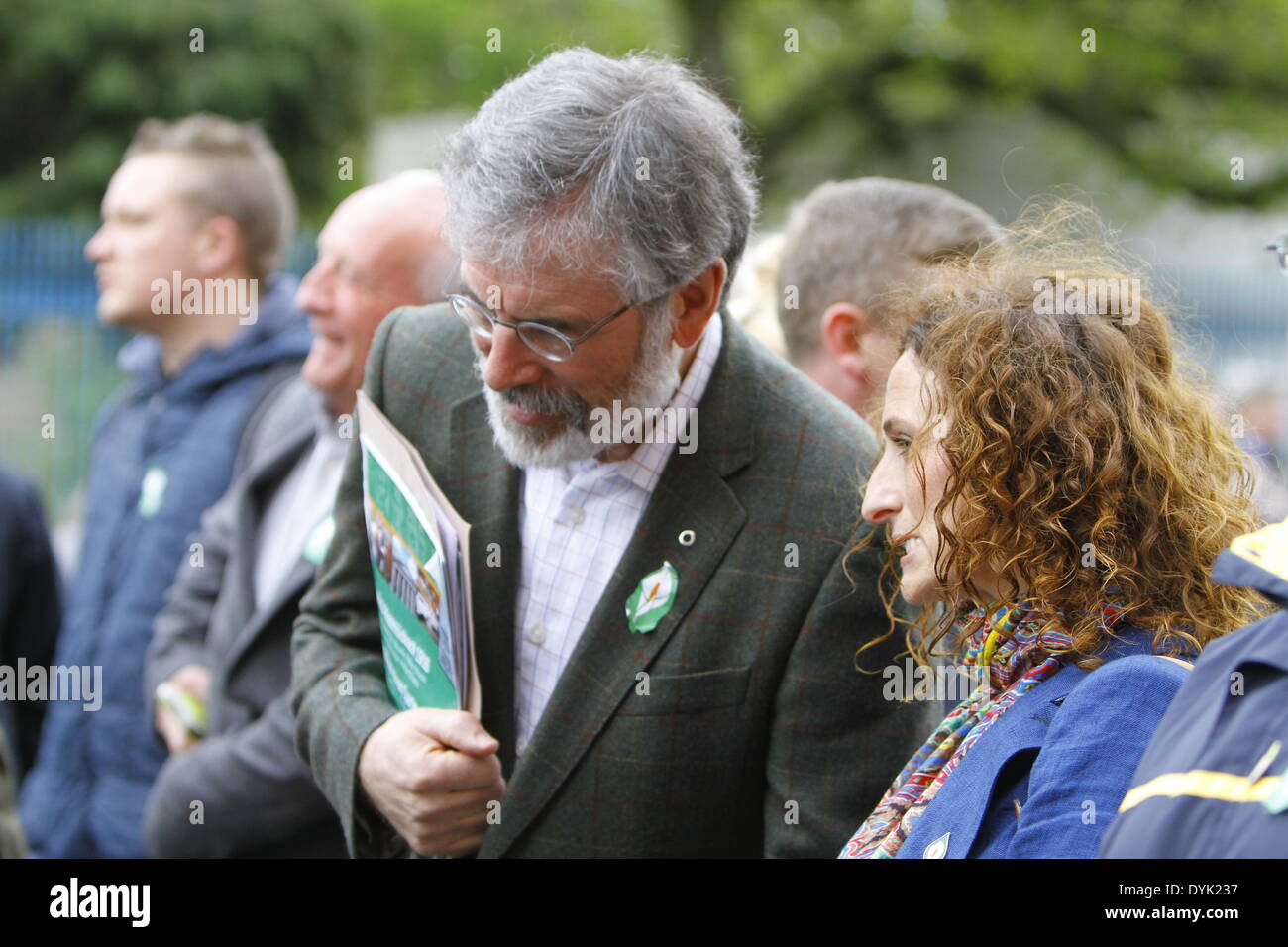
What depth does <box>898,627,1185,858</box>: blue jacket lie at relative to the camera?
1.53 meters

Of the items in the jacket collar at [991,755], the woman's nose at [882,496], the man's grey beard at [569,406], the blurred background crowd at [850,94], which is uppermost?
the blurred background crowd at [850,94]

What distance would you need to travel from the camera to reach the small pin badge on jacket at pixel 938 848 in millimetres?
1665

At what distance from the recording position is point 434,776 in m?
2.11

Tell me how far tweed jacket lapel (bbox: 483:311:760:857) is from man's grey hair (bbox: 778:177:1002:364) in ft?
2.77

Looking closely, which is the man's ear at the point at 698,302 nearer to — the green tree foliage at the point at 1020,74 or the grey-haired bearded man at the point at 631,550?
the grey-haired bearded man at the point at 631,550

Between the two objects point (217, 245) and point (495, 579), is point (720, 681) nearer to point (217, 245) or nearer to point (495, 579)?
point (495, 579)

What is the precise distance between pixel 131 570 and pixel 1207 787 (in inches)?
137

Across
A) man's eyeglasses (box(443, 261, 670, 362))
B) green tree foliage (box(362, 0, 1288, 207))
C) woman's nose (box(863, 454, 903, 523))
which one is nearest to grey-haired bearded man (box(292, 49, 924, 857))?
man's eyeglasses (box(443, 261, 670, 362))

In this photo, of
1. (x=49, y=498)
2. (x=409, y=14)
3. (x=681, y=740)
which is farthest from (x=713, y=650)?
(x=409, y=14)

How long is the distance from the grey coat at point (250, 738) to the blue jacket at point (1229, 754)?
2055mm

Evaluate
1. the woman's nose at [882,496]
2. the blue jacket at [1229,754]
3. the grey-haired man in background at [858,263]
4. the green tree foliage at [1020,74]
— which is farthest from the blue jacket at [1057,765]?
the green tree foliage at [1020,74]

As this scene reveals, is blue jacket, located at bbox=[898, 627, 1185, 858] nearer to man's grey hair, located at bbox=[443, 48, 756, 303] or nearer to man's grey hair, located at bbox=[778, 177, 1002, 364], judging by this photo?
man's grey hair, located at bbox=[443, 48, 756, 303]

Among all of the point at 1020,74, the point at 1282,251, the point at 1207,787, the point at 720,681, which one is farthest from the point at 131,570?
the point at 1020,74

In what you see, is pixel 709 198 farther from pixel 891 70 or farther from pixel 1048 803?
pixel 891 70
